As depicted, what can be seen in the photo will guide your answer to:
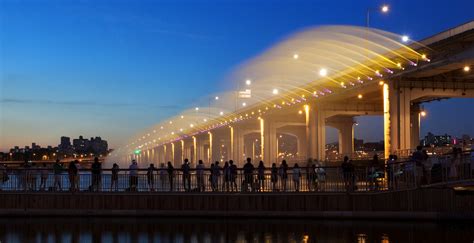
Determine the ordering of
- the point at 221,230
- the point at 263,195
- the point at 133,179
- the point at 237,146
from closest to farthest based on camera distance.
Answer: the point at 221,230 < the point at 263,195 < the point at 133,179 < the point at 237,146

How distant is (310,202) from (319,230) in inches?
172

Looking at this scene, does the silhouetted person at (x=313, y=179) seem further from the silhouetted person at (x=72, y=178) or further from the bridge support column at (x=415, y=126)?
the bridge support column at (x=415, y=126)

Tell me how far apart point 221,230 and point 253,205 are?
4.77 meters

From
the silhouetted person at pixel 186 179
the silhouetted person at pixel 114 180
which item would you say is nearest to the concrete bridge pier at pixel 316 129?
the silhouetted person at pixel 186 179

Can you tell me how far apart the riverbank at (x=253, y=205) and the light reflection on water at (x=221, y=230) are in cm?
94

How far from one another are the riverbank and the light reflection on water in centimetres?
94

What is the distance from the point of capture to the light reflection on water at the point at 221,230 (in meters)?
21.7

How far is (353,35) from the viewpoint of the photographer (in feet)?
236

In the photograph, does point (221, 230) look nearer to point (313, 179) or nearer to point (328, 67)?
point (313, 179)

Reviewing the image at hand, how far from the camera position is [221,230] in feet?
79.4

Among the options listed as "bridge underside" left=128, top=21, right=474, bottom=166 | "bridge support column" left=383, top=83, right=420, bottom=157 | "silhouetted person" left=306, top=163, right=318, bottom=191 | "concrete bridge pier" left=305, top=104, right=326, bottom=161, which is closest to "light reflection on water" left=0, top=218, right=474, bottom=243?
"silhouetted person" left=306, top=163, right=318, bottom=191

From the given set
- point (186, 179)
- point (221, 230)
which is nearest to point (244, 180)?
point (186, 179)

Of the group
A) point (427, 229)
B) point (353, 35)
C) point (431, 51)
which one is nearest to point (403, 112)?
point (431, 51)

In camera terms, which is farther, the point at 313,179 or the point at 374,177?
the point at 313,179
